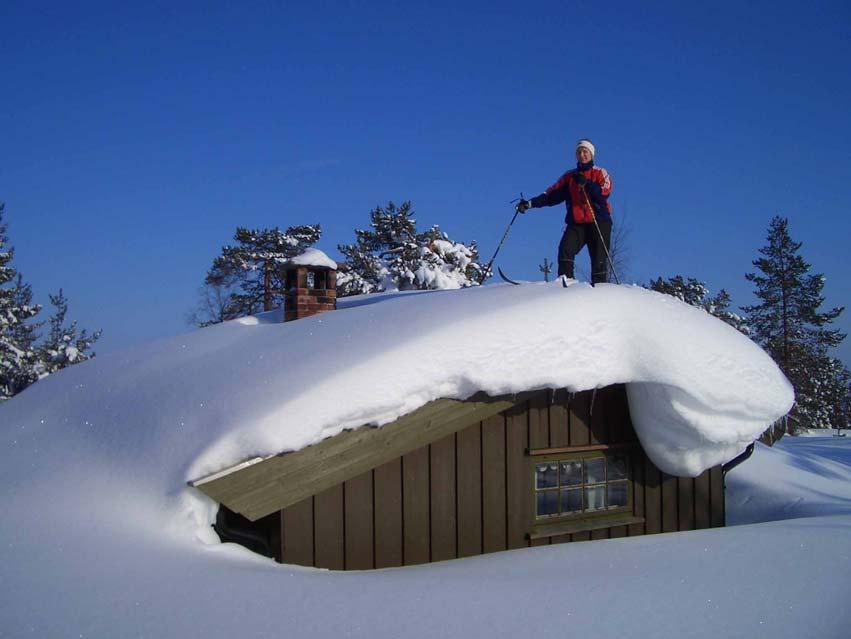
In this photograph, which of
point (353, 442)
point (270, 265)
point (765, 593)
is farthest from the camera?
point (270, 265)

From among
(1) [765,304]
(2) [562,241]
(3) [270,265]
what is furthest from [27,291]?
(1) [765,304]

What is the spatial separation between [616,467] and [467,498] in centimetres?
174

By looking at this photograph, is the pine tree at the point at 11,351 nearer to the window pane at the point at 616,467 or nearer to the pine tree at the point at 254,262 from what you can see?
the pine tree at the point at 254,262

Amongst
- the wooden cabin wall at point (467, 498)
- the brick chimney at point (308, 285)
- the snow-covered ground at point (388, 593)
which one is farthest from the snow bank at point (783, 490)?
the brick chimney at point (308, 285)

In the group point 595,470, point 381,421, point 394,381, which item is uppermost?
point 394,381

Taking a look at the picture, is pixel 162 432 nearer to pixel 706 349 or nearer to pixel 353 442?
pixel 353 442

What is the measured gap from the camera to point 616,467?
5.77m

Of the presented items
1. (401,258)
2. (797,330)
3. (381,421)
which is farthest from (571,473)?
(797,330)

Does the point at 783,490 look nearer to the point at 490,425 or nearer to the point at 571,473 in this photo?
the point at 571,473

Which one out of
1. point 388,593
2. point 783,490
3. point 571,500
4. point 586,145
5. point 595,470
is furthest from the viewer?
point 783,490

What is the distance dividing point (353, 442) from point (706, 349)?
304cm

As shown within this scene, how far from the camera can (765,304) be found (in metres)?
29.1

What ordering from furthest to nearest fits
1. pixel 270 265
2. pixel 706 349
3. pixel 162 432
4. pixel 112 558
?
1. pixel 270 265
2. pixel 706 349
3. pixel 162 432
4. pixel 112 558

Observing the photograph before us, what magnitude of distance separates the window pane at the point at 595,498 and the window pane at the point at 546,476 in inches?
16.1
